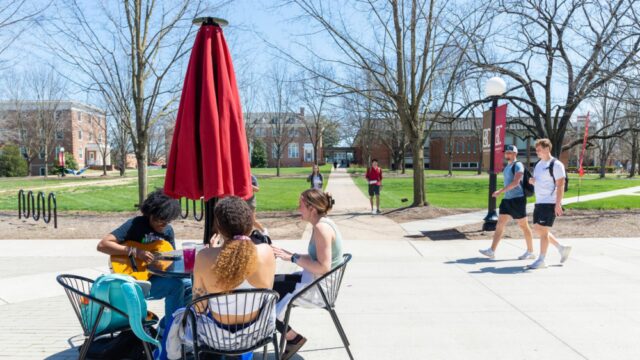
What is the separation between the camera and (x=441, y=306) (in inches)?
193

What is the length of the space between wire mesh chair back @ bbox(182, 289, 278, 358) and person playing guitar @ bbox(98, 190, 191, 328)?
41.9 inches

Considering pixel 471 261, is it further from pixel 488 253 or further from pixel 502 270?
pixel 502 270

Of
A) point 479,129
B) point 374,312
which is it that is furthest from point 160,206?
point 479,129

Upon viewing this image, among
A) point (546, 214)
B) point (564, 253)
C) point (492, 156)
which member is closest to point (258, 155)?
point (492, 156)

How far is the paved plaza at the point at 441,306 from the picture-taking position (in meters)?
3.82

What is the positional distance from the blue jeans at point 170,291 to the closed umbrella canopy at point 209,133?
72 centimetres

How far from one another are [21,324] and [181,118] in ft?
8.42

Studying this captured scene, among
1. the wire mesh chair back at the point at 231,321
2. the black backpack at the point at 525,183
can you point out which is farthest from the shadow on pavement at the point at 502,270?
the wire mesh chair back at the point at 231,321

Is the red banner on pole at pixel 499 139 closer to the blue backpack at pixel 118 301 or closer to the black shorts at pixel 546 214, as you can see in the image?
the black shorts at pixel 546 214

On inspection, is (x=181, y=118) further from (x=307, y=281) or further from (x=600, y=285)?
(x=600, y=285)

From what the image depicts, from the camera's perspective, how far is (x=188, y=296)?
3.91 meters

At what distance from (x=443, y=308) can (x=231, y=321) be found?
282cm

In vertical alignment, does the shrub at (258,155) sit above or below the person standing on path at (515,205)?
above

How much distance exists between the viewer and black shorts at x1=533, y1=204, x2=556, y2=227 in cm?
651
